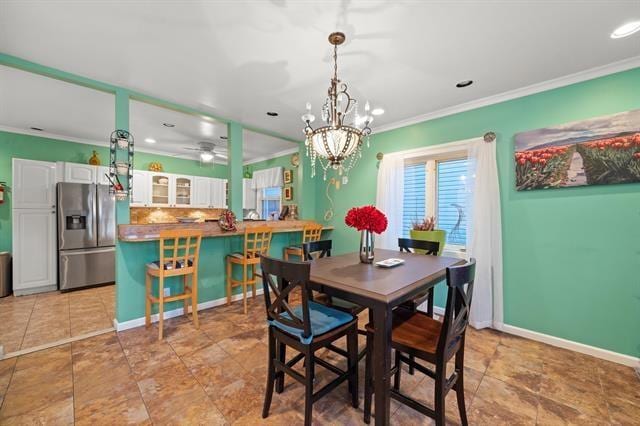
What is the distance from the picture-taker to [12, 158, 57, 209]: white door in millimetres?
3781

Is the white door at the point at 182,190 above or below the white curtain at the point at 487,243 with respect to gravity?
above

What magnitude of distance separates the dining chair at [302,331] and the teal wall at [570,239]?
84.2 inches

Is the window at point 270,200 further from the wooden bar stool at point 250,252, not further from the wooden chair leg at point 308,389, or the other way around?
the wooden chair leg at point 308,389

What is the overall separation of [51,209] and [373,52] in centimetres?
509

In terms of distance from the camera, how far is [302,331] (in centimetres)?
144

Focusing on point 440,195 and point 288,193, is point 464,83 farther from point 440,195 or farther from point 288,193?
point 288,193

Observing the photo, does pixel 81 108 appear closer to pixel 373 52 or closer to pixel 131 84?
pixel 131 84

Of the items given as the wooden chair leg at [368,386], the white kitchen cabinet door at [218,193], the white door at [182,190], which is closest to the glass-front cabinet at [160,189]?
the white door at [182,190]

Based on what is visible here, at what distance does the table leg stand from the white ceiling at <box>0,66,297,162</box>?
3336mm

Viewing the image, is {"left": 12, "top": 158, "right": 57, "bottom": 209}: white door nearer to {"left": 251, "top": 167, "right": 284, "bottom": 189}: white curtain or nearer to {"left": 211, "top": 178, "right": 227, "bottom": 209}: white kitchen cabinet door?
{"left": 211, "top": 178, "right": 227, "bottom": 209}: white kitchen cabinet door

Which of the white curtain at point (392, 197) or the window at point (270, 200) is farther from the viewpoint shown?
the window at point (270, 200)

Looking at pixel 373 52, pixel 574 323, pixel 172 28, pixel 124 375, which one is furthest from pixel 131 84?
pixel 574 323

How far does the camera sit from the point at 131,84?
8.64 feet

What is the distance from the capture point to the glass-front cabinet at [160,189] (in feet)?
17.1
